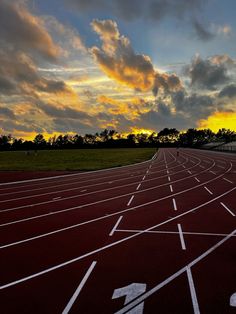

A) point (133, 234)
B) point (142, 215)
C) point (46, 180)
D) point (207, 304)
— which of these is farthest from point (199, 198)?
point (46, 180)

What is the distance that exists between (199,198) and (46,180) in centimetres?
1419

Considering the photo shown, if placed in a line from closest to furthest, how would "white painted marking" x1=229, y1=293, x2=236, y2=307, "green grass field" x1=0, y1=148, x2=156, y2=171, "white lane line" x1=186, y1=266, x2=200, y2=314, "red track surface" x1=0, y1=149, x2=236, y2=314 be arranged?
"white lane line" x1=186, y1=266, x2=200, y2=314
"white painted marking" x1=229, y1=293, x2=236, y2=307
"red track surface" x1=0, y1=149, x2=236, y2=314
"green grass field" x1=0, y1=148, x2=156, y2=171

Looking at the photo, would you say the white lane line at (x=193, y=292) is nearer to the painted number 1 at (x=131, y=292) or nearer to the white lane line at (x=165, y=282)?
the white lane line at (x=165, y=282)

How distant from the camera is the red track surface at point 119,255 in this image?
5.54 meters

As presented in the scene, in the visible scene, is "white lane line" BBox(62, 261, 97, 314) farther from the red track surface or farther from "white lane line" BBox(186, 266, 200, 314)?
"white lane line" BBox(186, 266, 200, 314)

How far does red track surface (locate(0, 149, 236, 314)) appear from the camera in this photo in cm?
554

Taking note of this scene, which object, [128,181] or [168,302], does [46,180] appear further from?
[168,302]

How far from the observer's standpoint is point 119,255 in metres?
7.79

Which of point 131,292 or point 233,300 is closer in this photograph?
point 233,300

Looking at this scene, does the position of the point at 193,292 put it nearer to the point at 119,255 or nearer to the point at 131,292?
the point at 131,292

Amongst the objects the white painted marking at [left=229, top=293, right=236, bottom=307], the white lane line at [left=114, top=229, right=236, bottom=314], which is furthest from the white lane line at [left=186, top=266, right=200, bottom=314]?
the white painted marking at [left=229, top=293, right=236, bottom=307]

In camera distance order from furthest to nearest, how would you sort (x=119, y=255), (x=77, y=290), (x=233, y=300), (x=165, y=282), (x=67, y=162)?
(x=67, y=162) → (x=119, y=255) → (x=165, y=282) → (x=77, y=290) → (x=233, y=300)

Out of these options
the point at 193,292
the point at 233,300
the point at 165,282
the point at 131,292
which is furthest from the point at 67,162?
the point at 233,300

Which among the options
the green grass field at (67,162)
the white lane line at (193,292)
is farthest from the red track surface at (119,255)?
the green grass field at (67,162)
